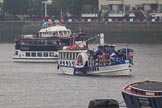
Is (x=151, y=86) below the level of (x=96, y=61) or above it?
above

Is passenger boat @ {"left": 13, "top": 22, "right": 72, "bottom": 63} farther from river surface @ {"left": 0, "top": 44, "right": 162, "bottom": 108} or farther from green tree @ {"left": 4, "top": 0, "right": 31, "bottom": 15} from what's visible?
green tree @ {"left": 4, "top": 0, "right": 31, "bottom": 15}

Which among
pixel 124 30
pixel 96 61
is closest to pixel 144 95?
pixel 96 61

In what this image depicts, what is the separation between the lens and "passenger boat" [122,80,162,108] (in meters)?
33.4

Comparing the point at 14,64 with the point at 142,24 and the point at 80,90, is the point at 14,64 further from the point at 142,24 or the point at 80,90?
the point at 142,24

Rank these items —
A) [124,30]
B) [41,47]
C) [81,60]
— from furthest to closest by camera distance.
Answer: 1. [124,30]
2. [41,47]
3. [81,60]

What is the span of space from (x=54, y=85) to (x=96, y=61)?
676cm

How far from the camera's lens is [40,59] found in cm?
8044

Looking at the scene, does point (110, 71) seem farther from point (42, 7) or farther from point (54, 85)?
point (42, 7)

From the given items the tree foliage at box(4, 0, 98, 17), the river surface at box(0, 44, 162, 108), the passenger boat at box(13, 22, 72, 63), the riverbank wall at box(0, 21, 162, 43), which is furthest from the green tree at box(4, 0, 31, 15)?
the river surface at box(0, 44, 162, 108)

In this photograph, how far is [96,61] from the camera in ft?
203

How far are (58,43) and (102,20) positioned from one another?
4218 centimetres

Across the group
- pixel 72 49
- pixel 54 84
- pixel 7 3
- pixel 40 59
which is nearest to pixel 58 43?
pixel 40 59

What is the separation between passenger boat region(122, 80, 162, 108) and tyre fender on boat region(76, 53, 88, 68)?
27.2 m

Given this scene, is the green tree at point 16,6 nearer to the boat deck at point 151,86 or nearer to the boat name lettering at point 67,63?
the boat name lettering at point 67,63
